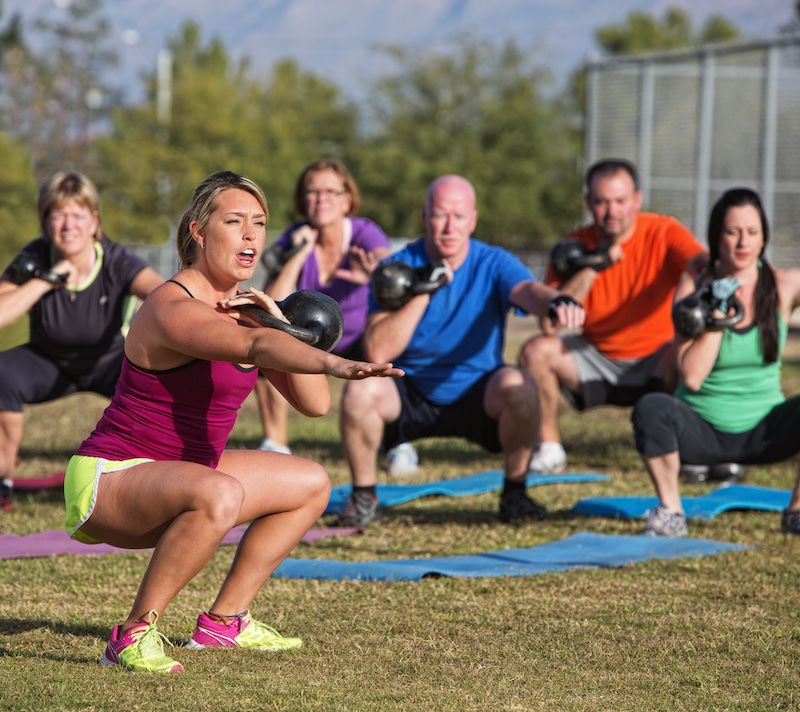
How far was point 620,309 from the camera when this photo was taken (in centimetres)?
793

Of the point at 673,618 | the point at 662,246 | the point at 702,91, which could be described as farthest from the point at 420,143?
the point at 673,618

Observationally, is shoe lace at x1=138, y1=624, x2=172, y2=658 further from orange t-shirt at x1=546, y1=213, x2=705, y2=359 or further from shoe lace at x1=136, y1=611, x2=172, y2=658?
orange t-shirt at x1=546, y1=213, x2=705, y2=359

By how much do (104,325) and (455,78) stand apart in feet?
131

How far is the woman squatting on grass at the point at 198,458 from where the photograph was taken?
3.77 m

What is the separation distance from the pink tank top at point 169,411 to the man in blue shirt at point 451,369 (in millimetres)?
2538

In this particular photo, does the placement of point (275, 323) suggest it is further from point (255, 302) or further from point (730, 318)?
point (730, 318)

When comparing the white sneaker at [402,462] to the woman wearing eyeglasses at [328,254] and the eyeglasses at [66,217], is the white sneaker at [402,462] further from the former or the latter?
the eyeglasses at [66,217]

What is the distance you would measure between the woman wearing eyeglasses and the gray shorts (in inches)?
56.8

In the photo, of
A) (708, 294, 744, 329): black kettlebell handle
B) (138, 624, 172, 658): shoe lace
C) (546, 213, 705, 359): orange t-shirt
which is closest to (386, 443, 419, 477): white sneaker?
(546, 213, 705, 359): orange t-shirt

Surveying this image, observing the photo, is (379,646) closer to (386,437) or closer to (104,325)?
(386,437)

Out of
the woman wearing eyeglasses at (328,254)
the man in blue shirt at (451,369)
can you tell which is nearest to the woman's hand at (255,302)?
the man in blue shirt at (451,369)

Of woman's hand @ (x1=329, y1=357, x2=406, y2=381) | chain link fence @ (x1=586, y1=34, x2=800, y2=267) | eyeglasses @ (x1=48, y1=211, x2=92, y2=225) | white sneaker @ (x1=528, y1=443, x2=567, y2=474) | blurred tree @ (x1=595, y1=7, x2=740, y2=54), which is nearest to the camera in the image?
woman's hand @ (x1=329, y1=357, x2=406, y2=381)

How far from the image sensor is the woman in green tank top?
20.1 feet

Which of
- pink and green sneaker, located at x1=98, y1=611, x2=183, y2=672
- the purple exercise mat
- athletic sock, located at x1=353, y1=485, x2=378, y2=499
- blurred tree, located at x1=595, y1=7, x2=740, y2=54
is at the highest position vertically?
blurred tree, located at x1=595, y1=7, x2=740, y2=54
